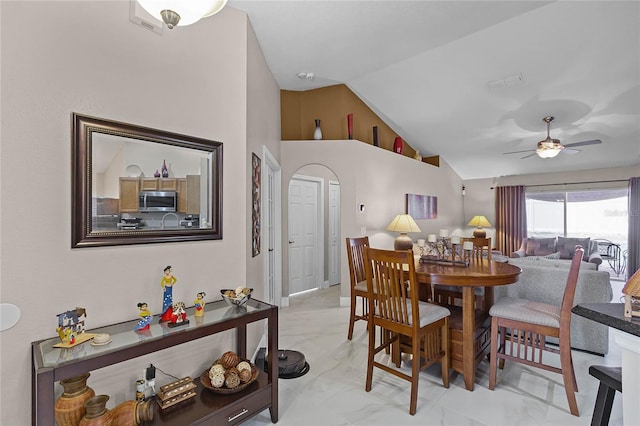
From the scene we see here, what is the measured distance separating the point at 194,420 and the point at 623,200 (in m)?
8.44

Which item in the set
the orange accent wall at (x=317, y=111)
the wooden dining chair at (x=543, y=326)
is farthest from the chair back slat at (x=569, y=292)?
the orange accent wall at (x=317, y=111)

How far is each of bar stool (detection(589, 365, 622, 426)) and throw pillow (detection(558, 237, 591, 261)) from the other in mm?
6033

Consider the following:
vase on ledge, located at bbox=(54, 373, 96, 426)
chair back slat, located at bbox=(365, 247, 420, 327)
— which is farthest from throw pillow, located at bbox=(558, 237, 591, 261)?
vase on ledge, located at bbox=(54, 373, 96, 426)

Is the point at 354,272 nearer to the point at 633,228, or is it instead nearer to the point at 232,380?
the point at 232,380

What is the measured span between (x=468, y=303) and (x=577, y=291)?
4.61 feet

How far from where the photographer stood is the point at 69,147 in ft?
5.13

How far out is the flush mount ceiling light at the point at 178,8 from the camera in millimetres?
1173

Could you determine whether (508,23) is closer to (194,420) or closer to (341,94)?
(341,94)

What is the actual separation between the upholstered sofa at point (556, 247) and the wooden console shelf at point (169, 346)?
20.6 feet

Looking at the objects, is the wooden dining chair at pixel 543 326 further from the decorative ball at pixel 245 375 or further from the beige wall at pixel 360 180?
the beige wall at pixel 360 180

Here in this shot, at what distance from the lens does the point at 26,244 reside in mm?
1442

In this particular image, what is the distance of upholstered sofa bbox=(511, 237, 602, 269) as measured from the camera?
20.8 ft

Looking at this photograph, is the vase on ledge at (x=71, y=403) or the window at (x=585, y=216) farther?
the window at (x=585, y=216)

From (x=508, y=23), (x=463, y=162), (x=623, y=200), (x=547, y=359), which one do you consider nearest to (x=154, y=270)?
(x=547, y=359)
